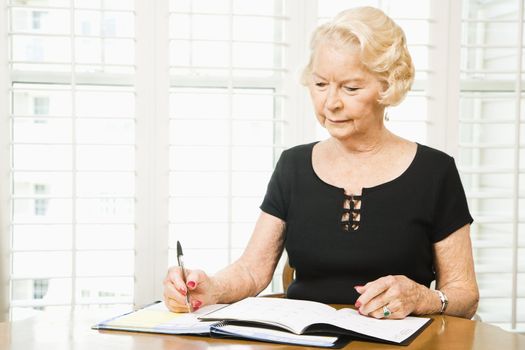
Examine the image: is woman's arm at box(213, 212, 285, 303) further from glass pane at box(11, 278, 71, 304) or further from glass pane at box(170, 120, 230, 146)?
glass pane at box(11, 278, 71, 304)

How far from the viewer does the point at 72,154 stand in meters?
2.52

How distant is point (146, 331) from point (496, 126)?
2489 mm

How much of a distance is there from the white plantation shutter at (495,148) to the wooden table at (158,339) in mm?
1290

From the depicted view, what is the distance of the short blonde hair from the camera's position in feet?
5.66

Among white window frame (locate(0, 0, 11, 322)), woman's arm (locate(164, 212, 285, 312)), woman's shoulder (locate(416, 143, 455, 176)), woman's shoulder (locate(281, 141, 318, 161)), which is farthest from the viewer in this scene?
white window frame (locate(0, 0, 11, 322))

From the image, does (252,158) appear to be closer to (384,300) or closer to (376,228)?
(376,228)

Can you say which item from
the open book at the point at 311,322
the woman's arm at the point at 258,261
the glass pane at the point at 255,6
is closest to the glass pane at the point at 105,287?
the woman's arm at the point at 258,261

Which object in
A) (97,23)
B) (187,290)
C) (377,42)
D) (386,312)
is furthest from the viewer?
(97,23)

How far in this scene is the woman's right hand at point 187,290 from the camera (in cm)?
152

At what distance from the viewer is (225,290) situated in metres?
1.73

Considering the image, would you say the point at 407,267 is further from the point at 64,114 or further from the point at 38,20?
the point at 38,20

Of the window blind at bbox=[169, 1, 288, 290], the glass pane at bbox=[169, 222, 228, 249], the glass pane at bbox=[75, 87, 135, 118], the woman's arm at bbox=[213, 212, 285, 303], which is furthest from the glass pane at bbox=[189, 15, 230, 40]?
the woman's arm at bbox=[213, 212, 285, 303]

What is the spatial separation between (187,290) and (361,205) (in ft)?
1.76

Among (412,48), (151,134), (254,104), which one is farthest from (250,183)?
(412,48)
